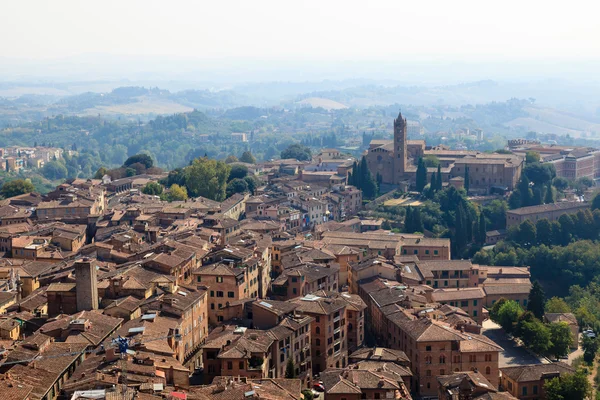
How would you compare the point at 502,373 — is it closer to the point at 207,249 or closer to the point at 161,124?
the point at 207,249

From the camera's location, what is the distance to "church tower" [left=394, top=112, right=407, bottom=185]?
6000cm

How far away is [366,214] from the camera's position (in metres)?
52.1

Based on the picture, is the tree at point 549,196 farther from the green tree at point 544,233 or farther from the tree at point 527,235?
the tree at point 527,235

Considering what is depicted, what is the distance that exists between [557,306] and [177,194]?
21876 millimetres

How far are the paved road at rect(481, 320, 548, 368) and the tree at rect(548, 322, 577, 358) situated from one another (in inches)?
37.0

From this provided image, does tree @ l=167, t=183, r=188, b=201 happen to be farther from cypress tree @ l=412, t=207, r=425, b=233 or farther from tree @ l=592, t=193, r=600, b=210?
tree @ l=592, t=193, r=600, b=210

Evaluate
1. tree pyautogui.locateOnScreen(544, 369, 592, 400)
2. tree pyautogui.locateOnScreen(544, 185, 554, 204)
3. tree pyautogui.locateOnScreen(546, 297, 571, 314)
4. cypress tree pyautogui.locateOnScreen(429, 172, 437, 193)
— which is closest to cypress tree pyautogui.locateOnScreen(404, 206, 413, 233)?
cypress tree pyautogui.locateOnScreen(429, 172, 437, 193)

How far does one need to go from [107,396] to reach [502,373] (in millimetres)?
13883

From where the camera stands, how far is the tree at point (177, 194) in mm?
50156

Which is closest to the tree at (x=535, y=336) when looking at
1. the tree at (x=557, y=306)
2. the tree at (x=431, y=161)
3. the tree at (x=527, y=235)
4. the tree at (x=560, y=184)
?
the tree at (x=557, y=306)

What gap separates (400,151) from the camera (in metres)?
60.2

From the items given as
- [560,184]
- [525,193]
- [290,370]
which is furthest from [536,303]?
[560,184]

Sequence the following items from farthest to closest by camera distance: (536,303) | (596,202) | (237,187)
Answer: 1. (237,187)
2. (596,202)
3. (536,303)

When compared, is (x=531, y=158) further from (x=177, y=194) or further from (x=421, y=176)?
(x=177, y=194)
